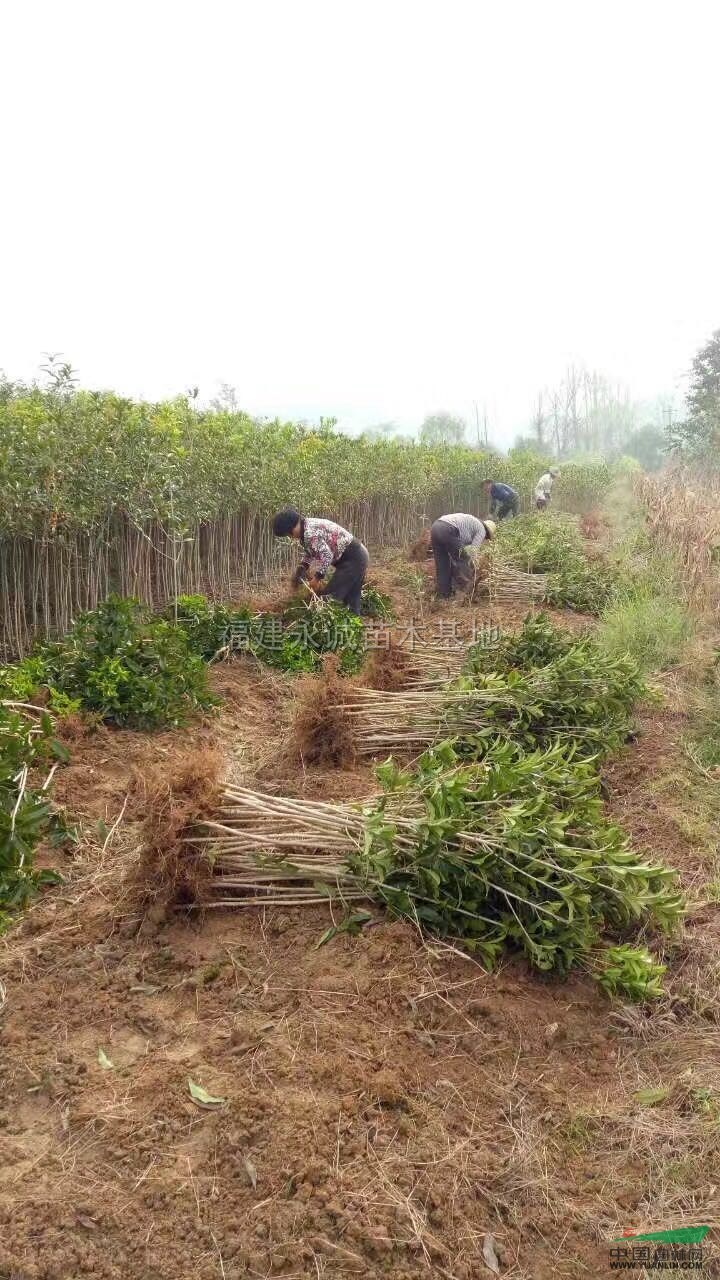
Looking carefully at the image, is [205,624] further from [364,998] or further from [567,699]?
[364,998]

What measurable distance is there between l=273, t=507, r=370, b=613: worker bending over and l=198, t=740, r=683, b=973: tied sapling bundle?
3945 mm

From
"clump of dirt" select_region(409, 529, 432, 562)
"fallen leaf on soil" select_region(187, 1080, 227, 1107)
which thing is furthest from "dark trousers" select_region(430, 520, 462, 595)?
"fallen leaf on soil" select_region(187, 1080, 227, 1107)

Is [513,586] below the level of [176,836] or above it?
above

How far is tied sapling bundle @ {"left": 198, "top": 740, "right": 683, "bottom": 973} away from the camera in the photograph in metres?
2.85

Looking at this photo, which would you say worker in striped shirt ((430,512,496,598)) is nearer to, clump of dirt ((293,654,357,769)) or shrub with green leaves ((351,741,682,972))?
clump of dirt ((293,654,357,769))

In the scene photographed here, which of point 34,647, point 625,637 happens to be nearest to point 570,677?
point 625,637

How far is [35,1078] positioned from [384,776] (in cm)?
164

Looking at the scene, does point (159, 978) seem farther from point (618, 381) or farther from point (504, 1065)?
point (618, 381)

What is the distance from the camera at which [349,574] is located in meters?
8.04

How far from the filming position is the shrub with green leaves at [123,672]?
5.11m

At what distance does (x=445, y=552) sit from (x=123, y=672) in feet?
19.1

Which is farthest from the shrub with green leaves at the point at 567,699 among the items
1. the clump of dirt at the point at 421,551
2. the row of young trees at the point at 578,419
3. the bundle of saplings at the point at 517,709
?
the row of young trees at the point at 578,419

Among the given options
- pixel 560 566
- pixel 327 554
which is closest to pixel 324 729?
pixel 327 554

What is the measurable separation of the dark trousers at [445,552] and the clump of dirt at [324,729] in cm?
524
